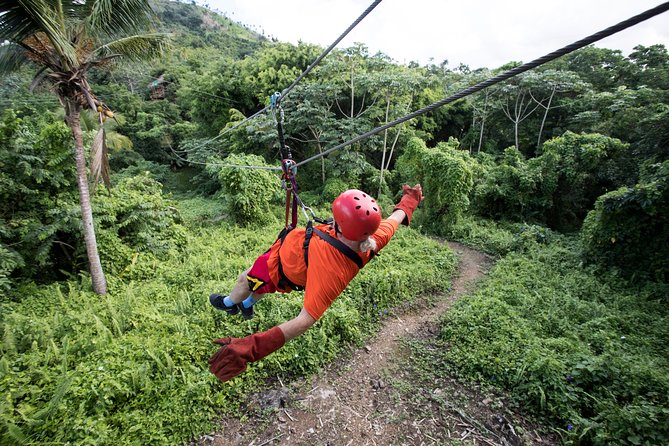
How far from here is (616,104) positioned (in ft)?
48.6

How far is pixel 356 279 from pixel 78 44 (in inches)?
271

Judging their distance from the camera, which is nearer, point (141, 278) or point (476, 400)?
point (476, 400)

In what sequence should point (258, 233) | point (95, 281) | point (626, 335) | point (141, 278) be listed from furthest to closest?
point (258, 233)
point (141, 278)
point (95, 281)
point (626, 335)

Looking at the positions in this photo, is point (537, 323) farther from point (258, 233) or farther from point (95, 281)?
point (95, 281)

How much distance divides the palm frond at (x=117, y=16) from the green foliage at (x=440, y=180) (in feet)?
32.7

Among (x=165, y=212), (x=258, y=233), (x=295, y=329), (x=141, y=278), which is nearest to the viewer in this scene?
(x=295, y=329)

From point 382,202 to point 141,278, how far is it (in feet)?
35.3

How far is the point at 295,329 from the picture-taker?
6.33ft

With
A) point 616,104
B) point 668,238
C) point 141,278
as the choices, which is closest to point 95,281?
point 141,278

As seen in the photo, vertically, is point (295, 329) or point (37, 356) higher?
point (295, 329)

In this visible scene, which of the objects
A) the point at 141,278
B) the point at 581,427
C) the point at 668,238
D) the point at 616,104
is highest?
the point at 616,104

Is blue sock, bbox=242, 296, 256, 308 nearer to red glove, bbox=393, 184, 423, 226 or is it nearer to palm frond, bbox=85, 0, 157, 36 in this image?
red glove, bbox=393, 184, 423, 226

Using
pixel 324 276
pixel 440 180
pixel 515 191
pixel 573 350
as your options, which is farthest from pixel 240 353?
pixel 515 191

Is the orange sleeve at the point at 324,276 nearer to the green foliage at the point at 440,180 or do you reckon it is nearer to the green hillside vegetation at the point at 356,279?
the green hillside vegetation at the point at 356,279
